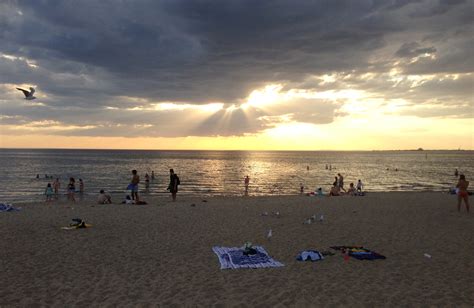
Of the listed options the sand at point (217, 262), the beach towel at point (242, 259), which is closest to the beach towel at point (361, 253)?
the sand at point (217, 262)

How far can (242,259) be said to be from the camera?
10.4m

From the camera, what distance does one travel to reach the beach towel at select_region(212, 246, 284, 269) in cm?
998

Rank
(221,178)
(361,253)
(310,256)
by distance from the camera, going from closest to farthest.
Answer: (310,256)
(361,253)
(221,178)

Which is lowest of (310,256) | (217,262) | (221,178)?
(221,178)

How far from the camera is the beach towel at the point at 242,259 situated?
9.98 metres

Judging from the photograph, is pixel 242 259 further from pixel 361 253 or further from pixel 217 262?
pixel 361 253

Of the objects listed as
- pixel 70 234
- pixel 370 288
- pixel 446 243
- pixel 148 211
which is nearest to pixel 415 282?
pixel 370 288

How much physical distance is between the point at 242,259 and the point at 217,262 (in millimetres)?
686

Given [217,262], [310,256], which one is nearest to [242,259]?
[217,262]

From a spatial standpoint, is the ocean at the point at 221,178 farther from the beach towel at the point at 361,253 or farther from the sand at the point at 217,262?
the beach towel at the point at 361,253

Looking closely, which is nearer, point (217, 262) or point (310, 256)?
point (217, 262)

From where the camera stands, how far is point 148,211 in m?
19.8

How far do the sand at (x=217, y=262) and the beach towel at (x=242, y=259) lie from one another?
0.31 m

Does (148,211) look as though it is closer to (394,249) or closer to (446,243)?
(394,249)
